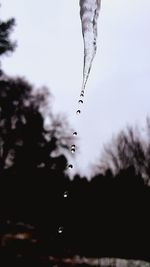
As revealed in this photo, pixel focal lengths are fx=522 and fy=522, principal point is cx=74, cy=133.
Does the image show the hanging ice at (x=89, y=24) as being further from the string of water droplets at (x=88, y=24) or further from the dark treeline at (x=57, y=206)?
the dark treeline at (x=57, y=206)

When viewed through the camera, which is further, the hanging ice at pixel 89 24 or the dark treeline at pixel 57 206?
the dark treeline at pixel 57 206

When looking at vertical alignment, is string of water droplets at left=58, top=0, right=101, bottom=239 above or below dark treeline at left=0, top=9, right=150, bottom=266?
below

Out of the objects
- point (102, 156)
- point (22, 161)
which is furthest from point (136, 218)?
point (102, 156)

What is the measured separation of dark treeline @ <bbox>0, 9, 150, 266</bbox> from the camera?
65.1 feet

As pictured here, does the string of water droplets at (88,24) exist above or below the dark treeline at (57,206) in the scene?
below

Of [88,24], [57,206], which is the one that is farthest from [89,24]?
[57,206]

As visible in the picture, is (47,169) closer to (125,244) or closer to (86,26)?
(125,244)

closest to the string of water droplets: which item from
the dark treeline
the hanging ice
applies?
the hanging ice

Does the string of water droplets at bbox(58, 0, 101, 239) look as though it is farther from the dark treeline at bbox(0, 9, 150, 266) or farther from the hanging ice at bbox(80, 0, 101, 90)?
the dark treeline at bbox(0, 9, 150, 266)

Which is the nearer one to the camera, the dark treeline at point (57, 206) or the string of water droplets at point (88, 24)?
Answer: the string of water droplets at point (88, 24)

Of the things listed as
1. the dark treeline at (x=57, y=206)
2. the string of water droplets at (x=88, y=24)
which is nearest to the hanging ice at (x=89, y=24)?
the string of water droplets at (x=88, y=24)

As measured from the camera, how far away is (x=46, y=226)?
926 inches

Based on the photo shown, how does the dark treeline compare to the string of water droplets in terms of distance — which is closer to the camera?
the string of water droplets

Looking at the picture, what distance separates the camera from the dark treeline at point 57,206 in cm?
1984
